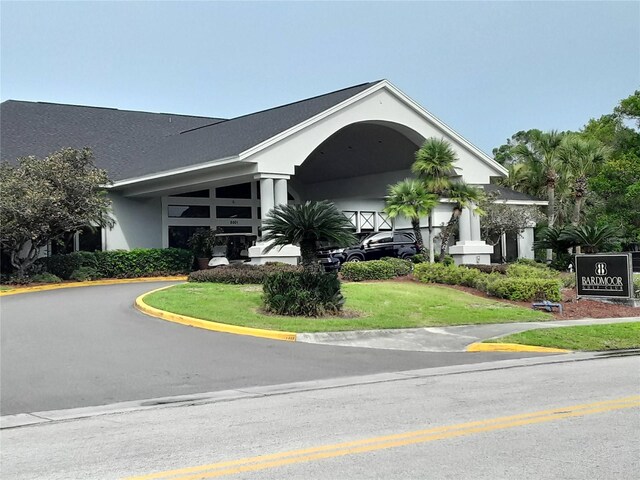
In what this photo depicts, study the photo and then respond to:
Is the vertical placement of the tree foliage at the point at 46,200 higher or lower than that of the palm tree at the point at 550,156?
lower

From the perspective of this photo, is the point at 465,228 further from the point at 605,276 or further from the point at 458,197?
the point at 605,276

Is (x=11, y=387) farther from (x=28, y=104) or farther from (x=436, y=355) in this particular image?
(x=28, y=104)

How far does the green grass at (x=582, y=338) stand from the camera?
1483cm

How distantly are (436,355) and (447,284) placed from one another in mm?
10864

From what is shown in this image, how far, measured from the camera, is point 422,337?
1566cm

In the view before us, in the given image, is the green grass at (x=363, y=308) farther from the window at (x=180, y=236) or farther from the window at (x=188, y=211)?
the window at (x=188, y=211)

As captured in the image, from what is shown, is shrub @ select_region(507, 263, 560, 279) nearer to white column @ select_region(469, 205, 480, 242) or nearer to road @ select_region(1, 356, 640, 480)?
white column @ select_region(469, 205, 480, 242)

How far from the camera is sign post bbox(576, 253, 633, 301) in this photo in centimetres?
2166

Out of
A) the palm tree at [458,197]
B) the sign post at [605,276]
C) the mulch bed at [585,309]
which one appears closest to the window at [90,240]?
the palm tree at [458,197]

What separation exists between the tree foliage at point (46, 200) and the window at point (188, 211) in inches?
269

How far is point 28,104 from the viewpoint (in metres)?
35.7

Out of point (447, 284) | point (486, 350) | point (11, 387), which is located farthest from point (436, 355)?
point (447, 284)

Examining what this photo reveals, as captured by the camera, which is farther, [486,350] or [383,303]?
[383,303]

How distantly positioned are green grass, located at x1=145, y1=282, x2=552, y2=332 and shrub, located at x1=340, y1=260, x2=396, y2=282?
2.14 meters
